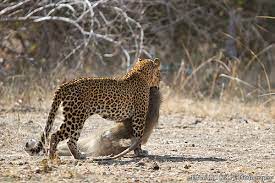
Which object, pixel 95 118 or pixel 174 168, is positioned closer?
pixel 174 168

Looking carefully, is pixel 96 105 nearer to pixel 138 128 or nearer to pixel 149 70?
pixel 138 128

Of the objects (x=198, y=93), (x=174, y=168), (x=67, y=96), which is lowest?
(x=198, y=93)

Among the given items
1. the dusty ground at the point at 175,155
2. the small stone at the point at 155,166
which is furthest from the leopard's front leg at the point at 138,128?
the small stone at the point at 155,166

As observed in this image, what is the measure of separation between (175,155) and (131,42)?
6387 millimetres

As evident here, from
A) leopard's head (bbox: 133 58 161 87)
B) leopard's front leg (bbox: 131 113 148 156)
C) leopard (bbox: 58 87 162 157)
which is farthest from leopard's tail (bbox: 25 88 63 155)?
leopard's head (bbox: 133 58 161 87)

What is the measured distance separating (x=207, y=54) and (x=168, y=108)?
3863 mm

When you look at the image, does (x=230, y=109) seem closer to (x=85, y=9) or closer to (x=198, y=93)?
(x=198, y=93)

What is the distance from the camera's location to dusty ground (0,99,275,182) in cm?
614

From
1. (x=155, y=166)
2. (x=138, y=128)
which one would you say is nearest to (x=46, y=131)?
(x=138, y=128)

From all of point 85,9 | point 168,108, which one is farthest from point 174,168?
point 85,9

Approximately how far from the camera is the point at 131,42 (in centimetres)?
1371

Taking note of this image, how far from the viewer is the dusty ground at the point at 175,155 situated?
20.2ft

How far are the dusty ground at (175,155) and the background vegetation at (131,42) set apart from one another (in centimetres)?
94

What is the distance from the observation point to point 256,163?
6992 millimetres
